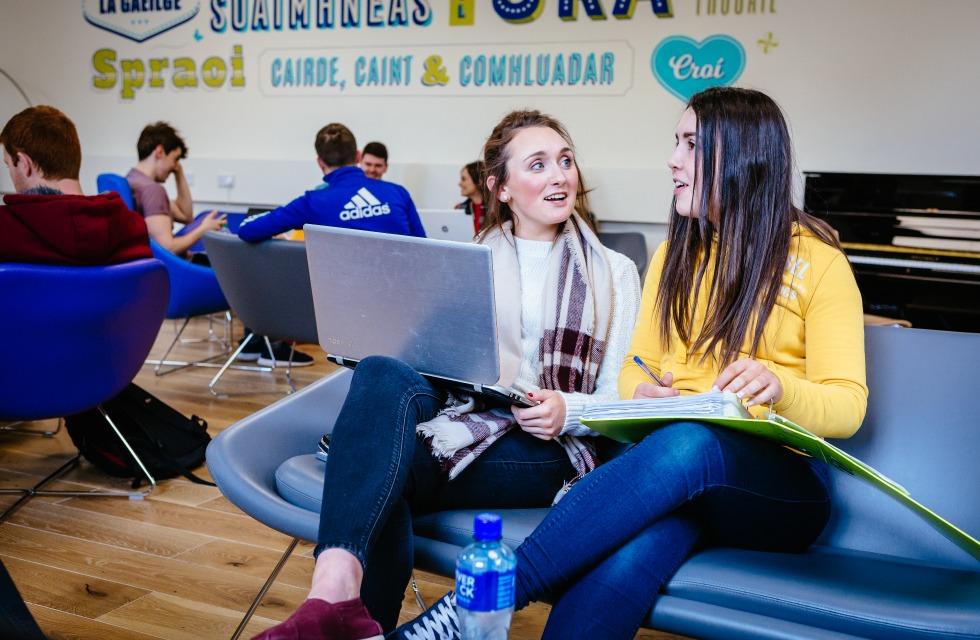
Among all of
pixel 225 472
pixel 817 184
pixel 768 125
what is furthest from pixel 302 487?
pixel 817 184

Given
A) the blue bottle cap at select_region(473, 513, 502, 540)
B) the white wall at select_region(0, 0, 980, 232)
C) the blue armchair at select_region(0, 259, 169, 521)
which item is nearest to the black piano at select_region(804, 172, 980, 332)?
the white wall at select_region(0, 0, 980, 232)

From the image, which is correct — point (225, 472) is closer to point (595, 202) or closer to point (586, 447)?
point (586, 447)

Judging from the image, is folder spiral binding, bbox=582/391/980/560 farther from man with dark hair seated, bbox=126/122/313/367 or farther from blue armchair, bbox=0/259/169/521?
man with dark hair seated, bbox=126/122/313/367

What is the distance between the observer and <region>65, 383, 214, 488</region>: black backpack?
3172mm

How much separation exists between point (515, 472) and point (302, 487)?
431 mm

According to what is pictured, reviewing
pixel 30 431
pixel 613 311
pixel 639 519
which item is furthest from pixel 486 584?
pixel 30 431

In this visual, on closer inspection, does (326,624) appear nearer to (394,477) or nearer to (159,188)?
(394,477)

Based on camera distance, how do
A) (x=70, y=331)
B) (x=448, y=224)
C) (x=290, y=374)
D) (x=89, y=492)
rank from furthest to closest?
(x=290, y=374) < (x=448, y=224) < (x=89, y=492) < (x=70, y=331)

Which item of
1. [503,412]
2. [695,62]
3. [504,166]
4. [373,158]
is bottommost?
[503,412]

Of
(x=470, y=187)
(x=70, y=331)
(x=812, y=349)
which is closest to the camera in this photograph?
(x=812, y=349)

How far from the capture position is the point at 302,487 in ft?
5.98

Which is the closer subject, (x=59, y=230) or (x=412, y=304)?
(x=412, y=304)

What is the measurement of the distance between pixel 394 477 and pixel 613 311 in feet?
2.26

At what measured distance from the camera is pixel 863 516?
1.76 meters
